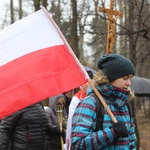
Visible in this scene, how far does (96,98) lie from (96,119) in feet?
0.51

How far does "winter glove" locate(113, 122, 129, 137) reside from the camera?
2756mm

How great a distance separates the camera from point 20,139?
15.2ft

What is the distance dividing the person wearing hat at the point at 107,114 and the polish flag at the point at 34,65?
23 cm

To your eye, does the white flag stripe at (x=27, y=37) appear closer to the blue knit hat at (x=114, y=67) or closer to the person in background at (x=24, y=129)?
the blue knit hat at (x=114, y=67)

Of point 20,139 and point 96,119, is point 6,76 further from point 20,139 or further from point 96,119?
point 20,139

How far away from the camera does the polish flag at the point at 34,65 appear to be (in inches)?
117

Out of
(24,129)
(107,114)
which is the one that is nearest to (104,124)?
(107,114)

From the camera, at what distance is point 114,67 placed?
297 centimetres

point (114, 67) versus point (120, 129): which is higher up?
point (114, 67)

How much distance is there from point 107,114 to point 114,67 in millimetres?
367

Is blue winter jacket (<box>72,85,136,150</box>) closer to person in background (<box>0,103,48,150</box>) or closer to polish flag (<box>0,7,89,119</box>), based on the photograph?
polish flag (<box>0,7,89,119</box>)

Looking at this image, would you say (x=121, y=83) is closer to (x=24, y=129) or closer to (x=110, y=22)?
(x=24, y=129)

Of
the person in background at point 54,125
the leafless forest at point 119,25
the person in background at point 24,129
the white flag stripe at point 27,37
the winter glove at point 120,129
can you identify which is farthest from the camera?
the leafless forest at point 119,25

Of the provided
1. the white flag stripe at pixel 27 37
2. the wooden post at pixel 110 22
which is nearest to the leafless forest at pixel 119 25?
the wooden post at pixel 110 22
